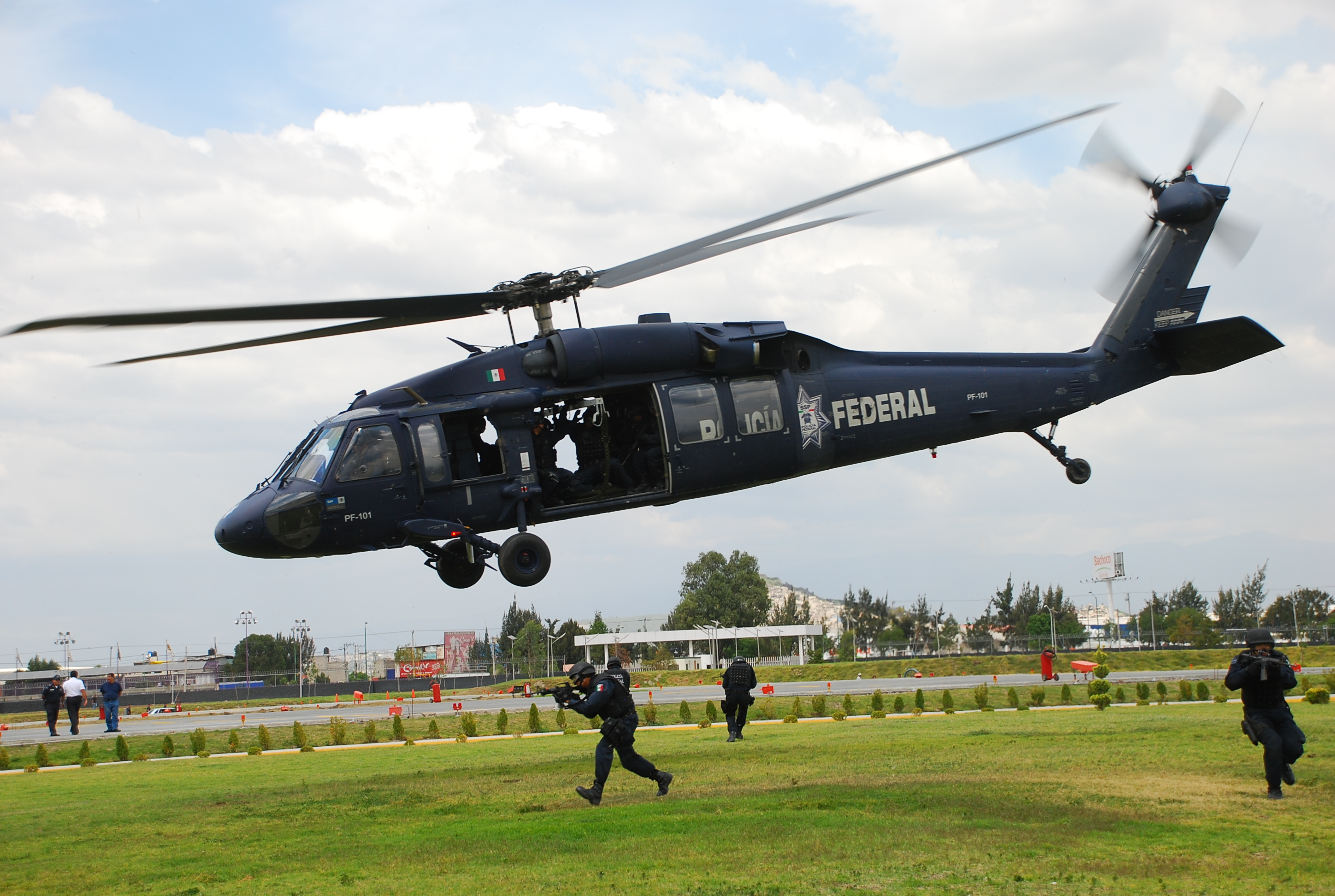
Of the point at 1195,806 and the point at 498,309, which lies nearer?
the point at 1195,806

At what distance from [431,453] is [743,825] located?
7028 mm

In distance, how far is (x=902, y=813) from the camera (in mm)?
11352

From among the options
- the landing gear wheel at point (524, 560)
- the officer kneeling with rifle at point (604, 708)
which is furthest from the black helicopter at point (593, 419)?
the officer kneeling with rifle at point (604, 708)

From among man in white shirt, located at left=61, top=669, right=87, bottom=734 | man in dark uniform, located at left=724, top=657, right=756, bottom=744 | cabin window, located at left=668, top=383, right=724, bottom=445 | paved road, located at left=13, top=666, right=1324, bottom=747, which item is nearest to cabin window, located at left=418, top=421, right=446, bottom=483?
cabin window, located at left=668, top=383, right=724, bottom=445

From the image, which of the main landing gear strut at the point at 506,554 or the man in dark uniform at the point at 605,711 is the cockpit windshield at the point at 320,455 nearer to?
the main landing gear strut at the point at 506,554

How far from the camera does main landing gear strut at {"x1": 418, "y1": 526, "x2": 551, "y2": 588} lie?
49.7ft

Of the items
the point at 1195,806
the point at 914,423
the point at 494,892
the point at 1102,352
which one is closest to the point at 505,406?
the point at 914,423

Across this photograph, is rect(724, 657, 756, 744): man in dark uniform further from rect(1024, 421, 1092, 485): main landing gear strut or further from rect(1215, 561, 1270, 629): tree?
rect(1215, 561, 1270, 629): tree

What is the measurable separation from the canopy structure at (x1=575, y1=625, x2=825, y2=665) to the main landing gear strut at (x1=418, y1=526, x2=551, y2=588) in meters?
70.1

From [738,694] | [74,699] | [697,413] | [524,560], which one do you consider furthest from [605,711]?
[74,699]

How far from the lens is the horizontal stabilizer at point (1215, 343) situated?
62.1ft

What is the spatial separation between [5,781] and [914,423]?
1799 cm

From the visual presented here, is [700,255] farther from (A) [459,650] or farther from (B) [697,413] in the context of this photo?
(A) [459,650]

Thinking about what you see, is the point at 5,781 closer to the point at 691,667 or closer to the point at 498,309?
the point at 498,309
